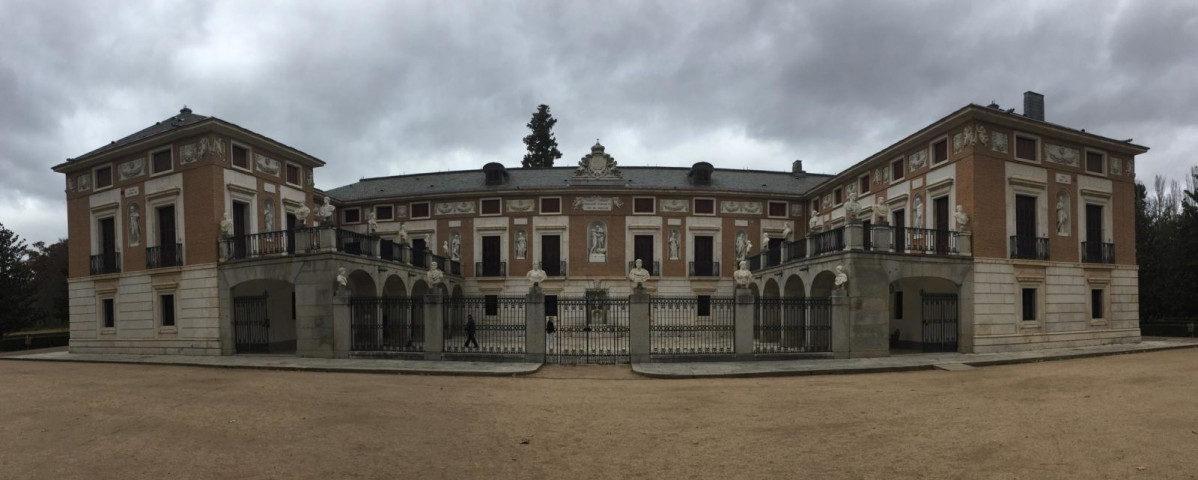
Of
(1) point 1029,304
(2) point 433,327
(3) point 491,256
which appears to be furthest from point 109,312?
(1) point 1029,304

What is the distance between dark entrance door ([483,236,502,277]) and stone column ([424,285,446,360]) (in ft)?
51.9

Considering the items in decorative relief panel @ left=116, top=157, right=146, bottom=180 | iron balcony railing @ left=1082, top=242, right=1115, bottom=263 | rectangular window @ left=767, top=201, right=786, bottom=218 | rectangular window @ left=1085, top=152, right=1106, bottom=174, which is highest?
decorative relief panel @ left=116, top=157, right=146, bottom=180

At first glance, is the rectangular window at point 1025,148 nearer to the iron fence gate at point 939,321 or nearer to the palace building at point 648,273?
the palace building at point 648,273

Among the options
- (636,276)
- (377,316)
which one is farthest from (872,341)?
(377,316)

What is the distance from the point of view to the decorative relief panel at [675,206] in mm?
34375

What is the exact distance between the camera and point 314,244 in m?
20.5

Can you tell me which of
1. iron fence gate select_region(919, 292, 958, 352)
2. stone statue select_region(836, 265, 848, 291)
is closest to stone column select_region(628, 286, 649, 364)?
stone statue select_region(836, 265, 848, 291)

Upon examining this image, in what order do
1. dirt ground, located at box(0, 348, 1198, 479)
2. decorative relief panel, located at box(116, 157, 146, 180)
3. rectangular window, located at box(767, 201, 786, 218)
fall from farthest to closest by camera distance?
1. rectangular window, located at box(767, 201, 786, 218)
2. decorative relief panel, located at box(116, 157, 146, 180)
3. dirt ground, located at box(0, 348, 1198, 479)

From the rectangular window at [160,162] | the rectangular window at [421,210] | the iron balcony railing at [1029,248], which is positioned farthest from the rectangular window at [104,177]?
the iron balcony railing at [1029,248]

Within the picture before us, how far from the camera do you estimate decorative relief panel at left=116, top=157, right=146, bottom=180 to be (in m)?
23.4

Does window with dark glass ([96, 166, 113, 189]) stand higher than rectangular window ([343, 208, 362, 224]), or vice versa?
window with dark glass ([96, 166, 113, 189])

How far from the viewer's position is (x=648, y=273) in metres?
22.9

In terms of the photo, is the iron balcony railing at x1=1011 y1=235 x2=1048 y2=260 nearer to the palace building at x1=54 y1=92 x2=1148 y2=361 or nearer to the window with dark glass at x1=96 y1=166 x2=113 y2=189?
the palace building at x1=54 y1=92 x2=1148 y2=361

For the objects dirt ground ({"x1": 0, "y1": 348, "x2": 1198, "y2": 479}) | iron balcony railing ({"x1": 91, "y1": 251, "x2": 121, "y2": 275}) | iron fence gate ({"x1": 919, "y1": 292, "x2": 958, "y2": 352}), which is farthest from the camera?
iron balcony railing ({"x1": 91, "y1": 251, "x2": 121, "y2": 275})
